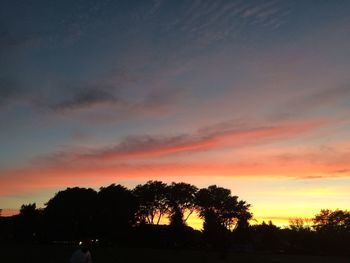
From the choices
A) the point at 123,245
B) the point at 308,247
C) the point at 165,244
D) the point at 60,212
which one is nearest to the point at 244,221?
the point at 308,247

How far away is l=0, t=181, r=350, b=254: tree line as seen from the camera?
7844cm

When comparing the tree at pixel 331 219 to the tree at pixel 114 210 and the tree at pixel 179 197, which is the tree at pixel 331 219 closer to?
the tree at pixel 179 197

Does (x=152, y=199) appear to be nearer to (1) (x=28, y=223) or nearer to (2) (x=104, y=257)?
(1) (x=28, y=223)

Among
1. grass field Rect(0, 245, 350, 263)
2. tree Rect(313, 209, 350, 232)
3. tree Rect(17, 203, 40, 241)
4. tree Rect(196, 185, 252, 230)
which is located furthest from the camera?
tree Rect(313, 209, 350, 232)

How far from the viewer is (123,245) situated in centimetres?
7600

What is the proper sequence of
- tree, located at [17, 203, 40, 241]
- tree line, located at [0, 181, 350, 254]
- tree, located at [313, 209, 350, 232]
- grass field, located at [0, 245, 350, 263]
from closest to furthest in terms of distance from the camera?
1. grass field, located at [0, 245, 350, 263]
2. tree line, located at [0, 181, 350, 254]
3. tree, located at [17, 203, 40, 241]
4. tree, located at [313, 209, 350, 232]

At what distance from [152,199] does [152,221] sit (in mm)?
7157

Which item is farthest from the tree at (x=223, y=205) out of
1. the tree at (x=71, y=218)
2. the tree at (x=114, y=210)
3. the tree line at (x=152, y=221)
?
the tree at (x=71, y=218)

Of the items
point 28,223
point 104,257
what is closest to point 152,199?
point 28,223

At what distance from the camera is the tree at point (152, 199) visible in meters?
99.9

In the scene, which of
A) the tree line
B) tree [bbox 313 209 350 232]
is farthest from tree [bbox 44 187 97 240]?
tree [bbox 313 209 350 232]

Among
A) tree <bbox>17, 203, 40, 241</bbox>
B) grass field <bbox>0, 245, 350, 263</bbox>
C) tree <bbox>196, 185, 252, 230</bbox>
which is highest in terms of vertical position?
tree <bbox>196, 185, 252, 230</bbox>

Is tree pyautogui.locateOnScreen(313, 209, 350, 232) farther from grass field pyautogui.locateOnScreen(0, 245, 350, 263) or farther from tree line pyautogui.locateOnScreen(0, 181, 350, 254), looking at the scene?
grass field pyautogui.locateOnScreen(0, 245, 350, 263)

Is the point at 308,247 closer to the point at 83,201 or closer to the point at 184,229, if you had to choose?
the point at 184,229
